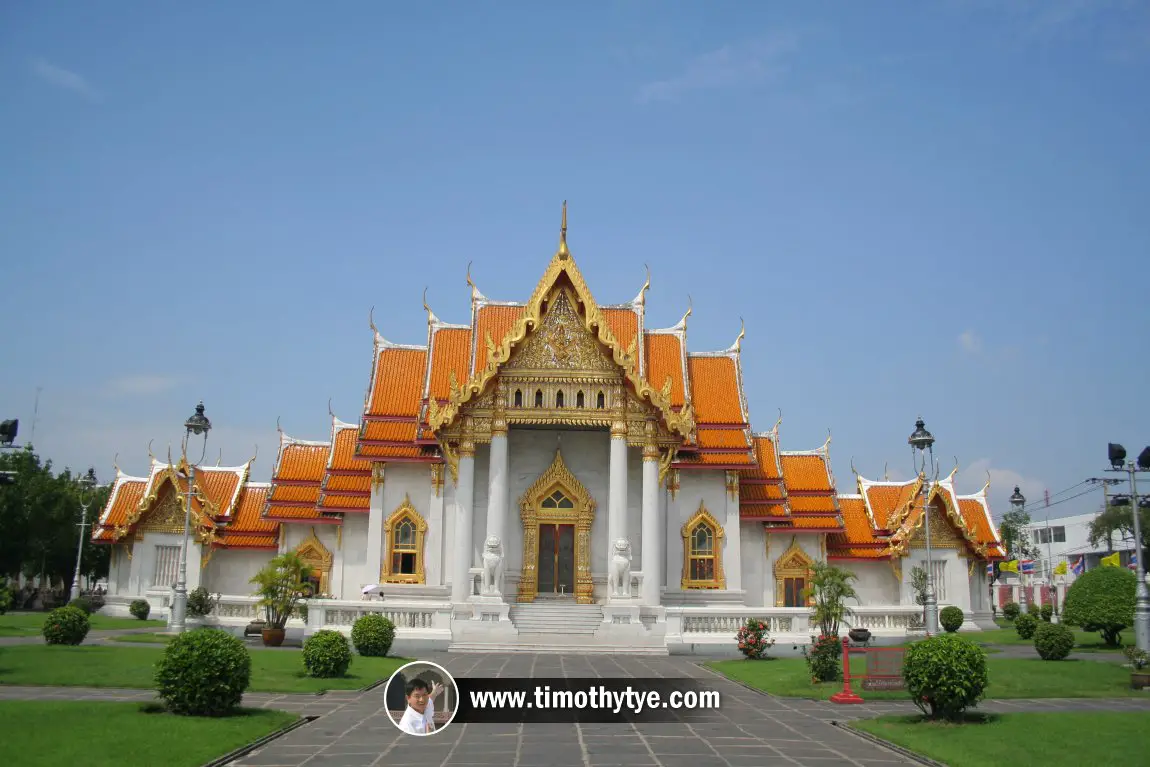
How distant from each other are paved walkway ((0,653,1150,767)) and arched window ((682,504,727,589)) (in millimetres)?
13926

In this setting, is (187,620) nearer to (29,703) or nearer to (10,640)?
(10,640)

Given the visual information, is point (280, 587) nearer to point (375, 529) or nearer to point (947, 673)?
point (375, 529)

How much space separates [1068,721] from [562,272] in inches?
746

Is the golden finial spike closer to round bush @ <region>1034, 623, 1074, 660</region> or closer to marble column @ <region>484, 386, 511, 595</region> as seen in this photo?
marble column @ <region>484, 386, 511, 595</region>

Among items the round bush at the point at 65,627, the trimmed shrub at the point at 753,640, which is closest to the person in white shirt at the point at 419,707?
the trimmed shrub at the point at 753,640

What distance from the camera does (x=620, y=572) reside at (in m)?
26.6

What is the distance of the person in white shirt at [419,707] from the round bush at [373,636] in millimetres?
11498

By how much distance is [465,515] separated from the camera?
2786 centimetres

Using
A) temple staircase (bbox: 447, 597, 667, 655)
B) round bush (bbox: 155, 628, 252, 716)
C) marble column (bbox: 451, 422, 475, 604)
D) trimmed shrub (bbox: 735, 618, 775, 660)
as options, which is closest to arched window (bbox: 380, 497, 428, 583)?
marble column (bbox: 451, 422, 475, 604)

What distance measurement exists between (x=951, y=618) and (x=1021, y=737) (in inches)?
892

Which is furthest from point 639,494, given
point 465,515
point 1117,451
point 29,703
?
point 29,703

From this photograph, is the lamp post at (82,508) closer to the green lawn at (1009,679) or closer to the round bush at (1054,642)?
the green lawn at (1009,679)

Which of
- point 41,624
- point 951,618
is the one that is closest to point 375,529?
point 41,624

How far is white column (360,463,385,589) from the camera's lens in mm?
30375
